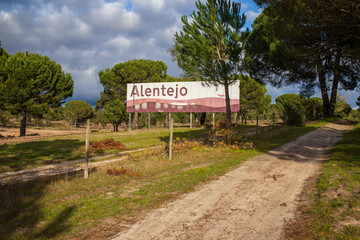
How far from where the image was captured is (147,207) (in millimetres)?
5531

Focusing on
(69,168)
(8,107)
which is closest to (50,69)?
(8,107)

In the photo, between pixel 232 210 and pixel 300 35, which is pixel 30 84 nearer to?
pixel 300 35

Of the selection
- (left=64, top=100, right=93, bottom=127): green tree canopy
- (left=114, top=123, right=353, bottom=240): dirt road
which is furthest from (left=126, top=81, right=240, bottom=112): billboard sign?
(left=64, top=100, right=93, bottom=127): green tree canopy

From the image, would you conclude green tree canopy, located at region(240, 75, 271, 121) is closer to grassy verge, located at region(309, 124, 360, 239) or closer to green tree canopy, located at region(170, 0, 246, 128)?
green tree canopy, located at region(170, 0, 246, 128)

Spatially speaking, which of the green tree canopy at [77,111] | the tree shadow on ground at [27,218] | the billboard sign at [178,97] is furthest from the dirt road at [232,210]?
the green tree canopy at [77,111]

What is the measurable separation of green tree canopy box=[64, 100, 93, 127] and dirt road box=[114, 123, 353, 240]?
6577cm

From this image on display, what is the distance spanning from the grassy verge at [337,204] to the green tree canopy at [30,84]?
1309 inches

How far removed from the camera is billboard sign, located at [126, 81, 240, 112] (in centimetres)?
3209

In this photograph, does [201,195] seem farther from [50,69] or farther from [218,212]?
[50,69]

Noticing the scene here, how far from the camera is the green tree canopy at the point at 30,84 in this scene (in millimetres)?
29250

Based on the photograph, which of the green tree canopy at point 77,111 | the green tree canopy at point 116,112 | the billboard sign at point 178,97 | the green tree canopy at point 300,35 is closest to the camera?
the green tree canopy at point 300,35

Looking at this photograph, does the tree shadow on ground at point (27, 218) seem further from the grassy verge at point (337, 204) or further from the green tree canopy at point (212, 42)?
the green tree canopy at point (212, 42)

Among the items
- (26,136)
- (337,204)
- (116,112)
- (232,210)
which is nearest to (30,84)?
(26,136)

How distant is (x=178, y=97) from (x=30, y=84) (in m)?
19.3
